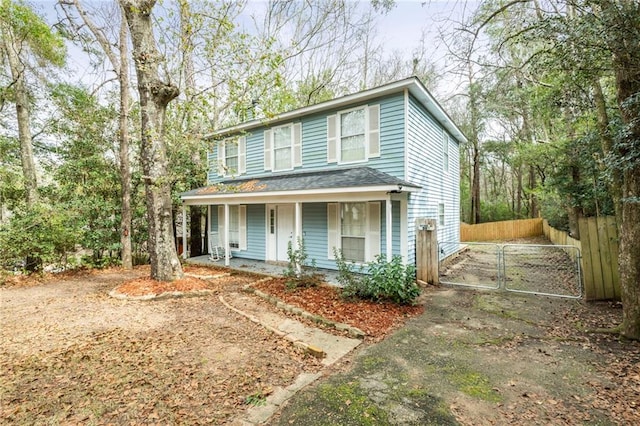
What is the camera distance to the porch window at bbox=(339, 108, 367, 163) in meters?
8.63

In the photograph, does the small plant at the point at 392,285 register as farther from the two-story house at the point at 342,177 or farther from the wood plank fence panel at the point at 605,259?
the wood plank fence panel at the point at 605,259

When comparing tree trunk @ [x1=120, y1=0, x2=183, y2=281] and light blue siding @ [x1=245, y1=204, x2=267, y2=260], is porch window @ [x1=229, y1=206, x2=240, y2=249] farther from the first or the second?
tree trunk @ [x1=120, y1=0, x2=183, y2=281]

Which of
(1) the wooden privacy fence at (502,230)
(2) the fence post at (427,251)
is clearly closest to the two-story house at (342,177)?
(2) the fence post at (427,251)

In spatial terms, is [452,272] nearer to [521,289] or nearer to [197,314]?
[521,289]

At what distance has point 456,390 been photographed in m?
3.23

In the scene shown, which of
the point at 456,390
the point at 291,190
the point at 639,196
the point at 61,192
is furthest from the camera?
the point at 61,192

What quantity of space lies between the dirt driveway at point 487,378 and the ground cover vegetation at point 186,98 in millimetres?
1072

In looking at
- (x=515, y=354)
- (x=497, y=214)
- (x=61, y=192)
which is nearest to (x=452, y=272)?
(x=515, y=354)

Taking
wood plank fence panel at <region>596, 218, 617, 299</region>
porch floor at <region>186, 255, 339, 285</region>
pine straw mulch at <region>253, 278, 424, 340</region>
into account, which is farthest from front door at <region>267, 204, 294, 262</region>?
wood plank fence panel at <region>596, 218, 617, 299</region>

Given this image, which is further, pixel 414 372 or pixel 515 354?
pixel 515 354

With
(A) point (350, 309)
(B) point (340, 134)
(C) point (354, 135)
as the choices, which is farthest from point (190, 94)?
(A) point (350, 309)

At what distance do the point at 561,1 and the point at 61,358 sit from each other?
9207 millimetres

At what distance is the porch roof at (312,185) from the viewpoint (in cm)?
685

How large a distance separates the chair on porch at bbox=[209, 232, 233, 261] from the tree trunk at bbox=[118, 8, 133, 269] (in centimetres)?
276
